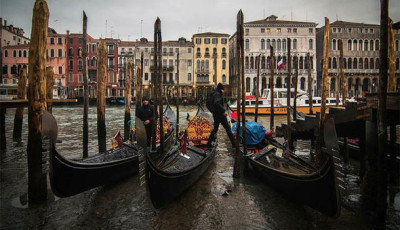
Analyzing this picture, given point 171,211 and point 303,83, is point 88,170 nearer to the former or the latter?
point 171,211

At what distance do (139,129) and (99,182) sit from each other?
1619 mm

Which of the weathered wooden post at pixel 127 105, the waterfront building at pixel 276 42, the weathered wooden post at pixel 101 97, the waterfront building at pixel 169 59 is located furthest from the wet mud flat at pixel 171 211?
the waterfront building at pixel 169 59

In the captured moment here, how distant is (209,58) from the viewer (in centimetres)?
4038

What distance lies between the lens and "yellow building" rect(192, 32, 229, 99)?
40.1 m

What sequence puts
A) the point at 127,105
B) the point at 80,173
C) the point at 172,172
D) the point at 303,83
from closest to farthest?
the point at 172,172 < the point at 80,173 < the point at 127,105 < the point at 303,83

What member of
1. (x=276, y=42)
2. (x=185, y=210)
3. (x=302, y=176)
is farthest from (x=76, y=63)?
(x=302, y=176)

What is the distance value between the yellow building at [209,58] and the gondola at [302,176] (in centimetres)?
3459

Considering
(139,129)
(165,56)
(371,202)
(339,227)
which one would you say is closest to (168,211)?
(139,129)

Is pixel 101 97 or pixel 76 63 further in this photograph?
pixel 76 63

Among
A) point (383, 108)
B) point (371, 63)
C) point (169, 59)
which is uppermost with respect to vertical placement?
point (169, 59)

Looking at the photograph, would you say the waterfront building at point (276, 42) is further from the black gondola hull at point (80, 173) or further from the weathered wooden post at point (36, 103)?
the weathered wooden post at point (36, 103)

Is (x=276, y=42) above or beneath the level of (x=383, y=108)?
above

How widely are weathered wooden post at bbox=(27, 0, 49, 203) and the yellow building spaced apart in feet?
117

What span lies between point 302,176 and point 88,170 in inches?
125
